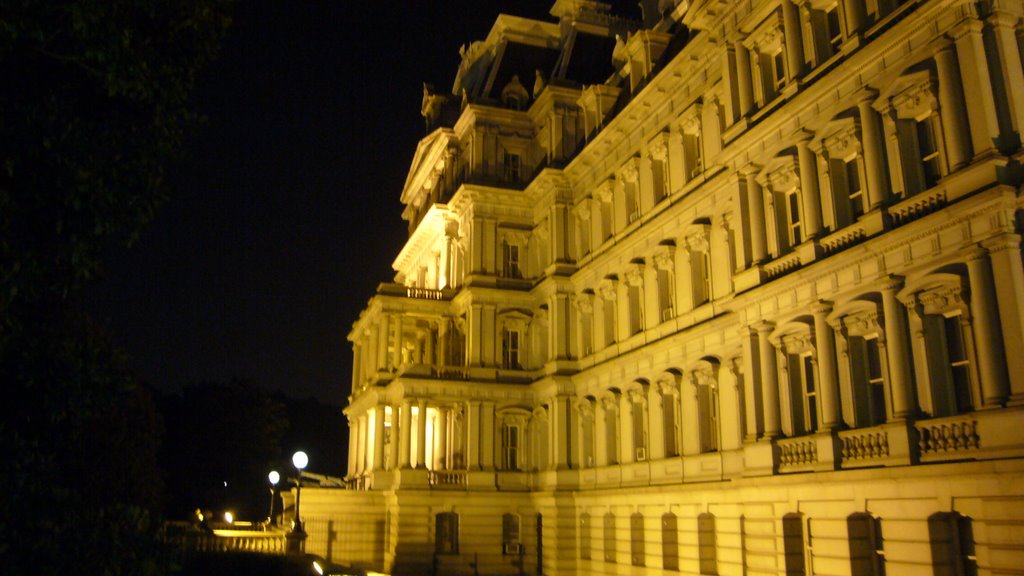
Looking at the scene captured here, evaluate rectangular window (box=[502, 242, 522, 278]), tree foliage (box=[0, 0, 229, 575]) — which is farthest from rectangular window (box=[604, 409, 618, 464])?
tree foliage (box=[0, 0, 229, 575])

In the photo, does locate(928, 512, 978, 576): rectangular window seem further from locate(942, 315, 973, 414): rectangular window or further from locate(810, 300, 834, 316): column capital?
locate(810, 300, 834, 316): column capital

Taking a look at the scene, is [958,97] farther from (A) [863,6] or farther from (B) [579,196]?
(B) [579,196]

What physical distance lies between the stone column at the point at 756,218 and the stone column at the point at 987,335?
6.92 metres

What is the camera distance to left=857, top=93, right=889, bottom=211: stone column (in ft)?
65.5

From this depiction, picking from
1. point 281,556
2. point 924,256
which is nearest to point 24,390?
point 281,556

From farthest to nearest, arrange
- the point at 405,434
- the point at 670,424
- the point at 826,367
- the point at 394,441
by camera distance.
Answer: the point at 394,441, the point at 405,434, the point at 670,424, the point at 826,367

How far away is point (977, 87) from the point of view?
17500 millimetres

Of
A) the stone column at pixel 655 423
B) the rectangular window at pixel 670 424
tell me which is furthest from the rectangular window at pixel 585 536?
the rectangular window at pixel 670 424

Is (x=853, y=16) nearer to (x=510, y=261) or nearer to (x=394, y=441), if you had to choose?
(x=510, y=261)

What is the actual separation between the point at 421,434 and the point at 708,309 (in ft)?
61.4

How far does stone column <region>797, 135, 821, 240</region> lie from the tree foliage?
50.3ft

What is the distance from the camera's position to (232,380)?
220ft

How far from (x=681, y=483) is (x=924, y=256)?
13.9 m

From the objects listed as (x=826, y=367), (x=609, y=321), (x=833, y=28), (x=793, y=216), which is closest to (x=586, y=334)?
(x=609, y=321)
